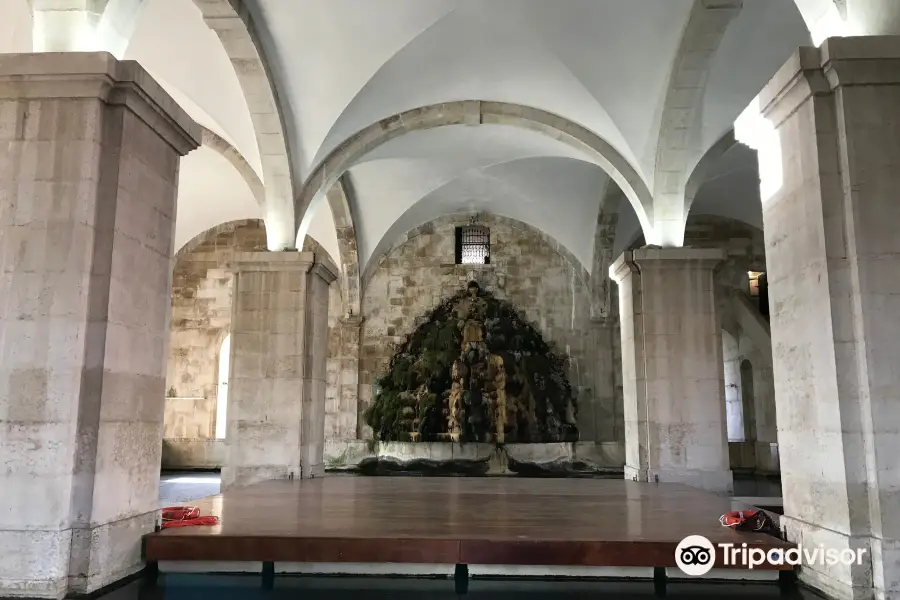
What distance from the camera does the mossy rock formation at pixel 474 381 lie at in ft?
46.6

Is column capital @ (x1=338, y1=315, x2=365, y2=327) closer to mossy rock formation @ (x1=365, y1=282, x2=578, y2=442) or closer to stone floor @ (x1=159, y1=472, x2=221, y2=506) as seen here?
mossy rock formation @ (x1=365, y1=282, x2=578, y2=442)

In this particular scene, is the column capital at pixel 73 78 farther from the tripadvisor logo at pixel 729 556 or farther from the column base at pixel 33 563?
the tripadvisor logo at pixel 729 556

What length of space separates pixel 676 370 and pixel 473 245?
884cm

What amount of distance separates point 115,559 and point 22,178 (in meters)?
2.45

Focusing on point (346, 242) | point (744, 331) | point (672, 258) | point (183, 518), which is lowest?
point (183, 518)

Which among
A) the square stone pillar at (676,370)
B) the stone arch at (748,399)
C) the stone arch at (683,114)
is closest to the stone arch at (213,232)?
the stone arch at (683,114)

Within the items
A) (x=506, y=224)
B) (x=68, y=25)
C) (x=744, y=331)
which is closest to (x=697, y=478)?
(x=744, y=331)

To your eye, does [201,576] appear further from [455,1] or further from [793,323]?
[455,1]

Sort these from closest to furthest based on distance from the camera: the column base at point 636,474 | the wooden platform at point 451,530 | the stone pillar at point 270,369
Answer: the wooden platform at point 451,530
the column base at point 636,474
the stone pillar at point 270,369

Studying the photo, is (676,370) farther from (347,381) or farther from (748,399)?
(347,381)

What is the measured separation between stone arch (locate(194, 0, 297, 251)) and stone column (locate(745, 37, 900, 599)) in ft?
20.0

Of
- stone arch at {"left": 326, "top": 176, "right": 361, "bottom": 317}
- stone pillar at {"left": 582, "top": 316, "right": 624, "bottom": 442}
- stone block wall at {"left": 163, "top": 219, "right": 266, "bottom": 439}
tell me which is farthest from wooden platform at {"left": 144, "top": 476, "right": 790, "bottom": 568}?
stone block wall at {"left": 163, "top": 219, "right": 266, "bottom": 439}

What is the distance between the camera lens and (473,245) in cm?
1711

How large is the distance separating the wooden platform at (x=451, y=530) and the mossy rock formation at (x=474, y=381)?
6.89 meters
